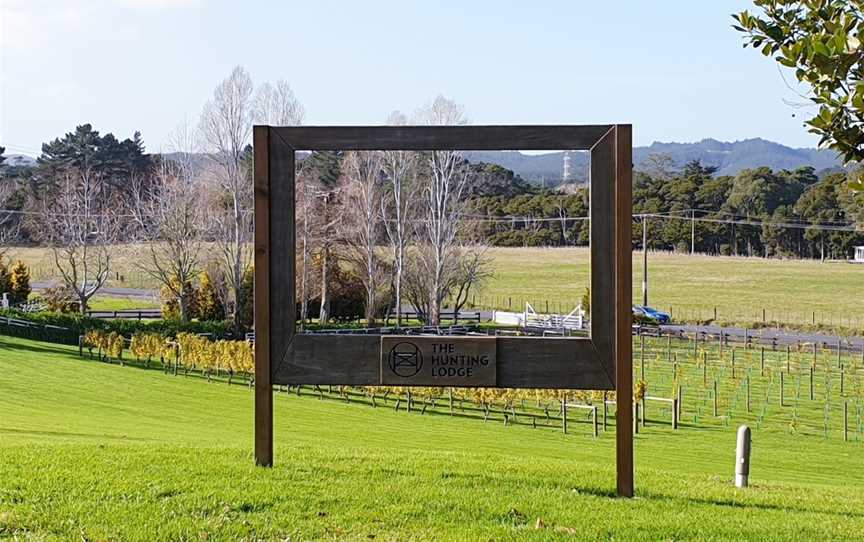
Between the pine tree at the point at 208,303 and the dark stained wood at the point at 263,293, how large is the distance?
32.5m

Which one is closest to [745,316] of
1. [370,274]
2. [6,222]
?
[6,222]

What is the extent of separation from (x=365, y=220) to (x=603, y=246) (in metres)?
7.61

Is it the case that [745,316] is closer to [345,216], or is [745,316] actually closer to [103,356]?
[103,356]

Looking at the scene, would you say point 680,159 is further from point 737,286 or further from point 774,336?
point 774,336

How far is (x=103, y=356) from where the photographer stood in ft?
103

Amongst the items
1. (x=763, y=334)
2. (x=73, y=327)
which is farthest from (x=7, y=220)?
(x=763, y=334)

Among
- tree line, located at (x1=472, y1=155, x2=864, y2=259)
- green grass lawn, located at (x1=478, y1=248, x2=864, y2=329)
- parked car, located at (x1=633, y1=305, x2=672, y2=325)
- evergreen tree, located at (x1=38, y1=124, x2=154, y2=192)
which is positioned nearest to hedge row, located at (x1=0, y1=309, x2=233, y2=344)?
green grass lawn, located at (x1=478, y1=248, x2=864, y2=329)

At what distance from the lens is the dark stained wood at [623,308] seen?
6695mm

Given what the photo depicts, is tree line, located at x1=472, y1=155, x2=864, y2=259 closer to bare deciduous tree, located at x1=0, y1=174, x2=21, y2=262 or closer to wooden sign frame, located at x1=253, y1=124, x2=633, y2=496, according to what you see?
bare deciduous tree, located at x1=0, y1=174, x2=21, y2=262

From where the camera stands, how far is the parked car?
47.3 metres

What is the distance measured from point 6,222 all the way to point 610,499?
52056 mm

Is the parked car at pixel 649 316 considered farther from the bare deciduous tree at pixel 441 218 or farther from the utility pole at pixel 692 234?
the bare deciduous tree at pixel 441 218

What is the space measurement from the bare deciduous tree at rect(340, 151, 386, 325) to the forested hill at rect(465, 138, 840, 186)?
1805 mm

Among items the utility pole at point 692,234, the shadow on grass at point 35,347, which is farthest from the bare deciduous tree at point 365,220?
the utility pole at point 692,234
